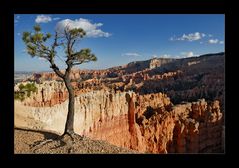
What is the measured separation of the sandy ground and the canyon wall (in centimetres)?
1377

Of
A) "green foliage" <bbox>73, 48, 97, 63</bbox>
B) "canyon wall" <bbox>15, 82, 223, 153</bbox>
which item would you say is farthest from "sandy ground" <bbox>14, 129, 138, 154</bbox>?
"canyon wall" <bbox>15, 82, 223, 153</bbox>

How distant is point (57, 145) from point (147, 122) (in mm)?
19075

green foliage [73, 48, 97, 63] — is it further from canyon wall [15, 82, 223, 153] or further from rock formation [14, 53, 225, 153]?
canyon wall [15, 82, 223, 153]

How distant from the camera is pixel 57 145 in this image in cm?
541

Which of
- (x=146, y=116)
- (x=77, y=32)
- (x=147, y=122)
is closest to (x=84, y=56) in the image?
(x=77, y=32)

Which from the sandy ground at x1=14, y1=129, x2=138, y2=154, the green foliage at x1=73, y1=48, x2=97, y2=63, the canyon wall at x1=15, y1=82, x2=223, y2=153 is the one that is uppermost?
the green foliage at x1=73, y1=48, x2=97, y2=63

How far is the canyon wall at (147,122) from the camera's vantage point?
67.8 feet

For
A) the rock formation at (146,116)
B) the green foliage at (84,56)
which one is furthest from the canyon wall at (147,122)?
the green foliage at (84,56)

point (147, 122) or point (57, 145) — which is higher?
point (57, 145)

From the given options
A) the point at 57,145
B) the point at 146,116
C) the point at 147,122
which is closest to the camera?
the point at 57,145

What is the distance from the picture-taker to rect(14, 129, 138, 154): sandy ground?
520 cm

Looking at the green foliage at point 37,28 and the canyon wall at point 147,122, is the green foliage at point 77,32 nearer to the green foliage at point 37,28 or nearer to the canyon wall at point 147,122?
the green foliage at point 37,28

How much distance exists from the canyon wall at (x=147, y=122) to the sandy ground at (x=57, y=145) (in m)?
13.8

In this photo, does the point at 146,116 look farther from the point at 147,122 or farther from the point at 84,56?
the point at 84,56
